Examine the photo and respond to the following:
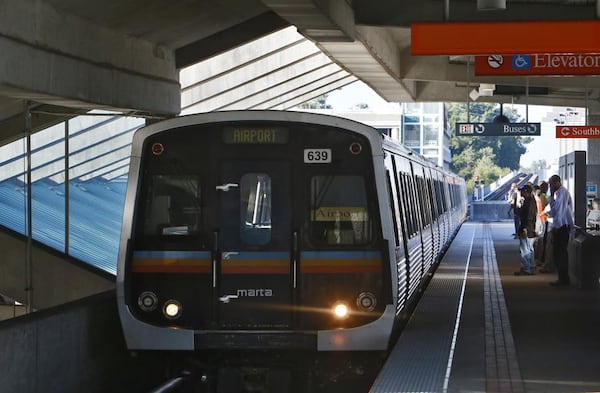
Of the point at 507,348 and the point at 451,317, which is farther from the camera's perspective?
the point at 451,317

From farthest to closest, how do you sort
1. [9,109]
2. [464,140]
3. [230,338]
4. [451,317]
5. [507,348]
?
[464,140], [9,109], [451,317], [507,348], [230,338]

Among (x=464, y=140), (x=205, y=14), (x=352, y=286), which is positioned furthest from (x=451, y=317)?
(x=464, y=140)

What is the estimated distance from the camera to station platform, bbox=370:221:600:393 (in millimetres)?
9461

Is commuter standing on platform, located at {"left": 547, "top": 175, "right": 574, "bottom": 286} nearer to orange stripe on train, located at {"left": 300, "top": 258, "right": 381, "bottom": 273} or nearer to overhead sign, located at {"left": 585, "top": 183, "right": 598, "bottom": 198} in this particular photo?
orange stripe on train, located at {"left": 300, "top": 258, "right": 381, "bottom": 273}

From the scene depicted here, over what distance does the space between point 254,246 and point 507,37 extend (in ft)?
16.8

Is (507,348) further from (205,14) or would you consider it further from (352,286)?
(205,14)

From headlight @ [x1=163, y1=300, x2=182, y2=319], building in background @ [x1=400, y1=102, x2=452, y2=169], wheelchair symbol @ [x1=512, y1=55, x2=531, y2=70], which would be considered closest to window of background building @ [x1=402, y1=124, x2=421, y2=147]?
building in background @ [x1=400, y1=102, x2=452, y2=169]

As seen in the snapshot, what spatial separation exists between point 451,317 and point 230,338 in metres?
4.12

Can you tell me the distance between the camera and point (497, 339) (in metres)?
12.1

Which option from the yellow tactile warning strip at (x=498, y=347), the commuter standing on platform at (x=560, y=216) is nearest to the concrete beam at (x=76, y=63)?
the yellow tactile warning strip at (x=498, y=347)

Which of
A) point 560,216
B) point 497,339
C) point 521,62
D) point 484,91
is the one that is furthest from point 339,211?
point 484,91

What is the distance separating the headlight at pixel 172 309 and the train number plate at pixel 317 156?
1.64 metres

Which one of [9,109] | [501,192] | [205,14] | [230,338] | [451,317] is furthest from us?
[501,192]

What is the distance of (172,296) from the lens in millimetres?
10422
